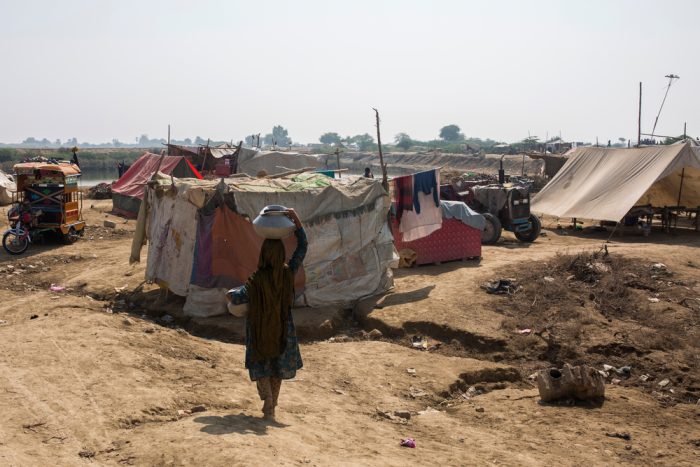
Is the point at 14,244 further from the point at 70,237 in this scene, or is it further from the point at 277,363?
the point at 277,363

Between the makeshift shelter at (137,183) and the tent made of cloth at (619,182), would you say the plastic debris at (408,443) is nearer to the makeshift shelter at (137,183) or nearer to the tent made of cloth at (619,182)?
the tent made of cloth at (619,182)

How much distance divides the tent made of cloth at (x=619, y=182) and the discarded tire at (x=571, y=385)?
8170mm

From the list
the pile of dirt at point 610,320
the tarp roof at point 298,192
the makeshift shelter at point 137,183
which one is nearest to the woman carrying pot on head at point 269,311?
the pile of dirt at point 610,320

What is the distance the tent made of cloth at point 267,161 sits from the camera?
2216 centimetres

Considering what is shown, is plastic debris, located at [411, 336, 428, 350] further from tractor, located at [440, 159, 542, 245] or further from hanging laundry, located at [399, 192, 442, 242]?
tractor, located at [440, 159, 542, 245]

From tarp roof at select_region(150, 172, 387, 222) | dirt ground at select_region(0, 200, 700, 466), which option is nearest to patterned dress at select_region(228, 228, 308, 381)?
dirt ground at select_region(0, 200, 700, 466)

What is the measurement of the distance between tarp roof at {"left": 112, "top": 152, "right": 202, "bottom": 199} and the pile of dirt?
1123cm

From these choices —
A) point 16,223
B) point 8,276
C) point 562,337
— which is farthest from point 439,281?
point 16,223

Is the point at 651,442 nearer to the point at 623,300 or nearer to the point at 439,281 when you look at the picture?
the point at 623,300

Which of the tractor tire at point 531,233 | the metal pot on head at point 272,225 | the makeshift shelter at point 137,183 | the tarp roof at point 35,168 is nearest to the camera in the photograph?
the metal pot on head at point 272,225

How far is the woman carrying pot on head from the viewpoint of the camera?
186 inches

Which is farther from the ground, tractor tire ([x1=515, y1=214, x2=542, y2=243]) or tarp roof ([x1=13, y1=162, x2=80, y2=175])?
tarp roof ([x1=13, y1=162, x2=80, y2=175])

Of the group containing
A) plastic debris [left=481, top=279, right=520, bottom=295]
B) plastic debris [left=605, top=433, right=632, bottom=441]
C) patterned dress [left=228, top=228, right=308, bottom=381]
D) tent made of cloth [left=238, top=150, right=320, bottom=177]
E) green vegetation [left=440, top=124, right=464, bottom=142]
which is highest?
green vegetation [left=440, top=124, right=464, bottom=142]

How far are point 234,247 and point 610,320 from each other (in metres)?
4.72
